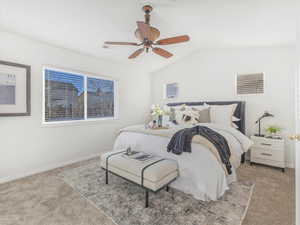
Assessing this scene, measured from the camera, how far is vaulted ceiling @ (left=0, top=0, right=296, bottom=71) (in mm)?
1981

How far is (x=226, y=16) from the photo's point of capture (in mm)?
2277

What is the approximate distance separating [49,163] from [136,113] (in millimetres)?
2501

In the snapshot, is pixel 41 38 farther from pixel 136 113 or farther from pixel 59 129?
pixel 136 113

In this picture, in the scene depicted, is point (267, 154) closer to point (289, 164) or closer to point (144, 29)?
point (289, 164)

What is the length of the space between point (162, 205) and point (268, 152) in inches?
94.4

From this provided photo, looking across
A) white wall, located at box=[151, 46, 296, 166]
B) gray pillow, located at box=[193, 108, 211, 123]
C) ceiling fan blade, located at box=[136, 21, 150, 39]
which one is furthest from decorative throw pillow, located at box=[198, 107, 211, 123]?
ceiling fan blade, located at box=[136, 21, 150, 39]

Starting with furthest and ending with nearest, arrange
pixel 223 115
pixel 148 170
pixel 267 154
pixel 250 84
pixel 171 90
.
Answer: pixel 171 90 → pixel 250 84 → pixel 223 115 → pixel 267 154 → pixel 148 170

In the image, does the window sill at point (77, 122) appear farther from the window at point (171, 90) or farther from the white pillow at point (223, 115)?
the white pillow at point (223, 115)

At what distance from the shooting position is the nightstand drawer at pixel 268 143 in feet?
9.01

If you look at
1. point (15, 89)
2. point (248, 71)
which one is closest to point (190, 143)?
point (248, 71)

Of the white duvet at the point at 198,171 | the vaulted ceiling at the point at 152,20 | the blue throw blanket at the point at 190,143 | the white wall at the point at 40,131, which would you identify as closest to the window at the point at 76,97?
the white wall at the point at 40,131

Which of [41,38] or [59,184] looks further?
[41,38]

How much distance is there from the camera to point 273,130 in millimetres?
2887

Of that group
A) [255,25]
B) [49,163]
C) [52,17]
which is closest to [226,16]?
[255,25]
